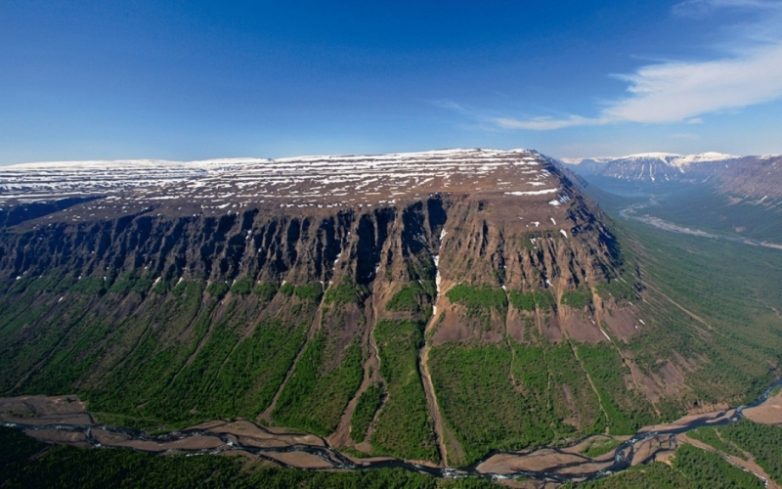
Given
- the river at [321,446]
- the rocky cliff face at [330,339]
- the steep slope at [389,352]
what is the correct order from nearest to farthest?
the river at [321,446], the steep slope at [389,352], the rocky cliff face at [330,339]

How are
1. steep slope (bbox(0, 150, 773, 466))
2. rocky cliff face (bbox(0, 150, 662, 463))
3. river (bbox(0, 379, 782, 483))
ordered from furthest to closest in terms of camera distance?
rocky cliff face (bbox(0, 150, 662, 463)), steep slope (bbox(0, 150, 773, 466)), river (bbox(0, 379, 782, 483))

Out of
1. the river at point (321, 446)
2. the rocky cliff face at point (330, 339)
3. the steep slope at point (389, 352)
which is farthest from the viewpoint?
the rocky cliff face at point (330, 339)

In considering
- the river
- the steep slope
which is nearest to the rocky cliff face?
the steep slope

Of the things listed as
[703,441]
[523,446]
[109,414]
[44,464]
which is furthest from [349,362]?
[703,441]

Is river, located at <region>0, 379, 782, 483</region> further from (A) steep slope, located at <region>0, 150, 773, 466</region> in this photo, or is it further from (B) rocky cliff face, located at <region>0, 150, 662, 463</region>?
(B) rocky cliff face, located at <region>0, 150, 662, 463</region>

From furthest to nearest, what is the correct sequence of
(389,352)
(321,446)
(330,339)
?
1. (330,339)
2. (389,352)
3. (321,446)

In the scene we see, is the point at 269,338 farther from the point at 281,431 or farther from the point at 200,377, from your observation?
the point at 281,431

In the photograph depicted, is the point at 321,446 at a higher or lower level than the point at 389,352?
lower

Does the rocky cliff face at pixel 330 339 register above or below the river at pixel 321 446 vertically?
above

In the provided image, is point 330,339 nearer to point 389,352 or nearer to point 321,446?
point 389,352

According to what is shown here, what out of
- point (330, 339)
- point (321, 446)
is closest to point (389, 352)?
point (330, 339)

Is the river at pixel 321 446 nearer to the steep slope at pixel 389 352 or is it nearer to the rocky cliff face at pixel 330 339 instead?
the steep slope at pixel 389 352

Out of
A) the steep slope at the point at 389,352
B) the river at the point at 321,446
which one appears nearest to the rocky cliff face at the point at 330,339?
the steep slope at the point at 389,352
